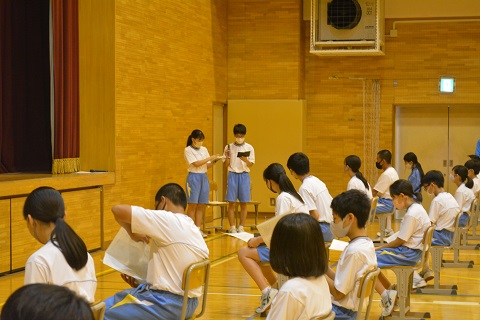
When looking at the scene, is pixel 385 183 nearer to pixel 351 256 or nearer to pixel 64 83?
pixel 64 83

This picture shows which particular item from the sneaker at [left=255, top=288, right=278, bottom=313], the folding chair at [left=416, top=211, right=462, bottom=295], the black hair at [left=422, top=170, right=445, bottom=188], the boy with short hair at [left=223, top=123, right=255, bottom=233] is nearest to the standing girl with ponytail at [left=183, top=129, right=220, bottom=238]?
the boy with short hair at [left=223, top=123, right=255, bottom=233]

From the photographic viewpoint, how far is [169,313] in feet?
15.8

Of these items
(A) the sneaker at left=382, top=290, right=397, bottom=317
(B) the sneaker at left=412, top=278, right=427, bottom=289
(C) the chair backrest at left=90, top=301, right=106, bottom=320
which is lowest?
(B) the sneaker at left=412, top=278, right=427, bottom=289

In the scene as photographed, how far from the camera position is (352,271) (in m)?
4.89

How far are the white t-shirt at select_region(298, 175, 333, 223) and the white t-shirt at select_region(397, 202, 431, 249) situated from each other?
3.18 ft

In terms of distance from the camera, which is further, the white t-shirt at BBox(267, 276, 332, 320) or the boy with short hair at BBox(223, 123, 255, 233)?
the boy with short hair at BBox(223, 123, 255, 233)

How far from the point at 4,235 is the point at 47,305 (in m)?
7.84

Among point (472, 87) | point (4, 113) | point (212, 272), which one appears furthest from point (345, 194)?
point (472, 87)

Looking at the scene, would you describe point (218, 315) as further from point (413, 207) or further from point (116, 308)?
point (116, 308)

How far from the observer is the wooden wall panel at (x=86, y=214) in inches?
406

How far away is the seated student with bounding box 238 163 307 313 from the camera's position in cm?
691

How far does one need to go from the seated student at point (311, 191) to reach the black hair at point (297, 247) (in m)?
4.29

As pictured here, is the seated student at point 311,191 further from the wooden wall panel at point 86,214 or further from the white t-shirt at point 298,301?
the white t-shirt at point 298,301

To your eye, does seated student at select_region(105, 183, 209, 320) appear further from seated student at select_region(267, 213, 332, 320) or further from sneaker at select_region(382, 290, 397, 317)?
sneaker at select_region(382, 290, 397, 317)
